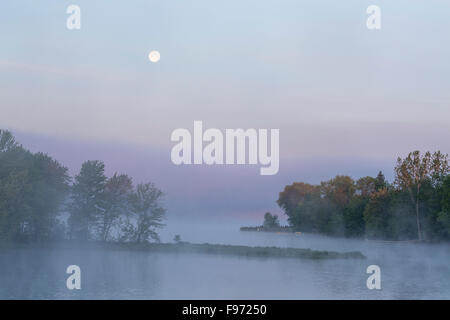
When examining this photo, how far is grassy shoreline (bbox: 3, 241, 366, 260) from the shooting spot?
1687 inches

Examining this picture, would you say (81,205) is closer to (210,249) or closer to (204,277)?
(210,249)

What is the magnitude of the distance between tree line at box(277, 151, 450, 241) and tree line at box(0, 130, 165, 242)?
38049mm

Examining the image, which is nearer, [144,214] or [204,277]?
[204,277]

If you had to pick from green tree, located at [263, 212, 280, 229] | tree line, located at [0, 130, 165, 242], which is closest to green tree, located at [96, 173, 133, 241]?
tree line, located at [0, 130, 165, 242]

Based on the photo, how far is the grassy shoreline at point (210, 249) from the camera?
141ft

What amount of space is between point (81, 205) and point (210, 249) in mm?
15946

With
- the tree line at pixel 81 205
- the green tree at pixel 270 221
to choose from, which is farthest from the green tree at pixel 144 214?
the green tree at pixel 270 221

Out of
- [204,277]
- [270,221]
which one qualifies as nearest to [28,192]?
[204,277]

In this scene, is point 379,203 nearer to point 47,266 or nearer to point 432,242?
point 432,242

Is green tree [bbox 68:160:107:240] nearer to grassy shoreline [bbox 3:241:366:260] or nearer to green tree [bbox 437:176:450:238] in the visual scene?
grassy shoreline [bbox 3:241:366:260]

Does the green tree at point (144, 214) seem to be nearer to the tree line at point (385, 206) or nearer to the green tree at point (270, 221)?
the tree line at point (385, 206)

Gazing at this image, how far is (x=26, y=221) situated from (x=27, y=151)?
27.2ft

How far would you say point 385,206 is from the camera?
78.8 m

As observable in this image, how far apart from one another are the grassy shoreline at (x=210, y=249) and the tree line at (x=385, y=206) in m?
27.9
